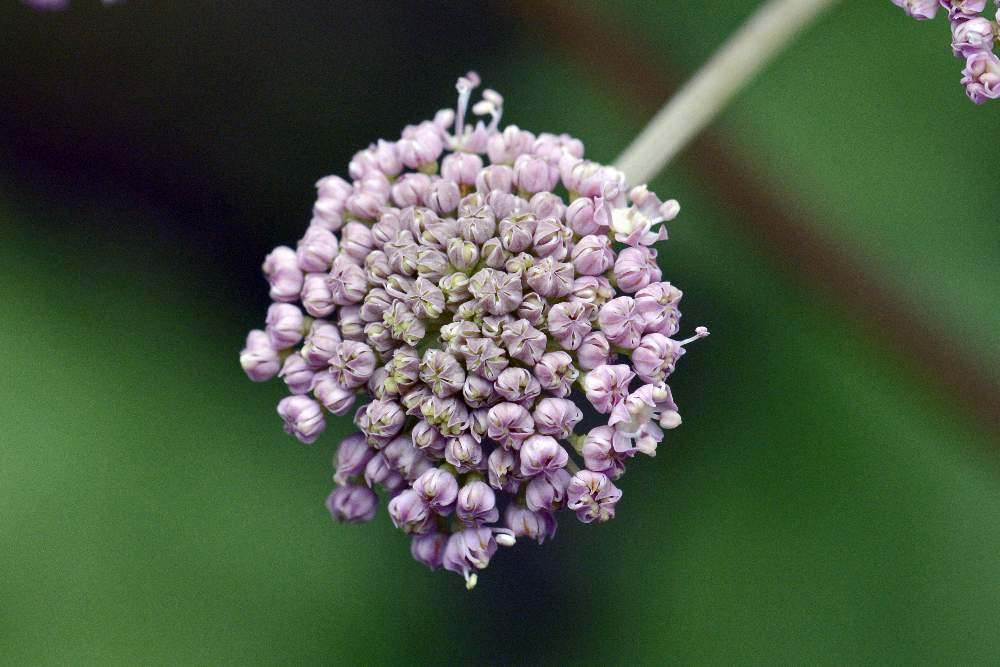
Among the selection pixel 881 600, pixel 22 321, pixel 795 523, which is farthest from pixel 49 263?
pixel 881 600

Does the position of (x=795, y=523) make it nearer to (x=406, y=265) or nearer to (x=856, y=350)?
(x=856, y=350)

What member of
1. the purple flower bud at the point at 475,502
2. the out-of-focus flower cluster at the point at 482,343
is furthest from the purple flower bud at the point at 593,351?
the purple flower bud at the point at 475,502

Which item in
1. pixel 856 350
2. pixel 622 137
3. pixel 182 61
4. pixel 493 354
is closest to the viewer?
pixel 493 354

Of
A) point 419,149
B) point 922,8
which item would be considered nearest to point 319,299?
point 419,149

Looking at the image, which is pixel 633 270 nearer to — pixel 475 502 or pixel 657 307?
pixel 657 307

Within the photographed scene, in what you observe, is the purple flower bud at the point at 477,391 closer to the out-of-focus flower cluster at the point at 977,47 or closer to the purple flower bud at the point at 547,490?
the purple flower bud at the point at 547,490

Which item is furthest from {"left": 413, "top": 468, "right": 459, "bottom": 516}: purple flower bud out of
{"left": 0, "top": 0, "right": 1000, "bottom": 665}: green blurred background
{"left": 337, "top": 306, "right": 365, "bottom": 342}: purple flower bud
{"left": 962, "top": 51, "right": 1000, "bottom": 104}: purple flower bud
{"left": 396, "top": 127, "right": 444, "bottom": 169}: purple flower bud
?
{"left": 0, "top": 0, "right": 1000, "bottom": 665}: green blurred background
